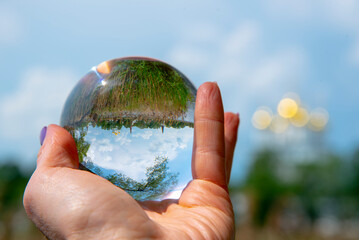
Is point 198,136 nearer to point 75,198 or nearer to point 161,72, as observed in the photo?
point 161,72

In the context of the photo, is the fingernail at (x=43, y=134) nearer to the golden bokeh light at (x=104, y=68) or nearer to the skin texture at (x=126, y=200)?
the skin texture at (x=126, y=200)

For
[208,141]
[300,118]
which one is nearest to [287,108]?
[300,118]

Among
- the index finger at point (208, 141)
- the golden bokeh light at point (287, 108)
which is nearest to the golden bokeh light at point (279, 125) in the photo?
the golden bokeh light at point (287, 108)

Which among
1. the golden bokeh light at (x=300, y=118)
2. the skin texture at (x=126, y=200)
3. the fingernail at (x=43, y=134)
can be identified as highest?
the fingernail at (x=43, y=134)

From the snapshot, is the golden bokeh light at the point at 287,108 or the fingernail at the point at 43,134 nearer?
the fingernail at the point at 43,134

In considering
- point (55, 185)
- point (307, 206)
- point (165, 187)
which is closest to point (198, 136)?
point (165, 187)

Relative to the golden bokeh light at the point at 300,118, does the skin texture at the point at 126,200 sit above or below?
above

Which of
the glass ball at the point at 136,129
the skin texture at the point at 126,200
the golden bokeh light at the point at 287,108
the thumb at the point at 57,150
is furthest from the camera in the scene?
the golden bokeh light at the point at 287,108
